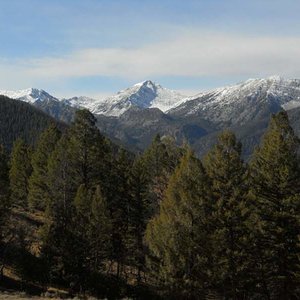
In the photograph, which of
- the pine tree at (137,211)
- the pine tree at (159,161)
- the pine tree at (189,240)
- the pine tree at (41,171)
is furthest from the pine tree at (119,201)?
the pine tree at (189,240)

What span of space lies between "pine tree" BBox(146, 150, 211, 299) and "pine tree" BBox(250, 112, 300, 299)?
3.81 meters

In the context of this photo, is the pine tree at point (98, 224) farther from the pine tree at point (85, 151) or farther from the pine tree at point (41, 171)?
the pine tree at point (41, 171)

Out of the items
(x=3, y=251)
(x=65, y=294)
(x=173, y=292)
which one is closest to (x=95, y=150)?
(x=3, y=251)

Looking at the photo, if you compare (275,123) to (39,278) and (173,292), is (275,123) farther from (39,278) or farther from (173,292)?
(39,278)

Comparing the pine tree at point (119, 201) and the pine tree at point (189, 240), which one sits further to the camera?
the pine tree at point (119, 201)

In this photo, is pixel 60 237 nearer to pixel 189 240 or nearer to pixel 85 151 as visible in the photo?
pixel 85 151

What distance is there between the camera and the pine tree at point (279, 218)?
112 ft

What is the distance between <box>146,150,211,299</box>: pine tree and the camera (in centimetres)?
3372

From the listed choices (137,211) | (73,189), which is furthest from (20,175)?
(137,211)

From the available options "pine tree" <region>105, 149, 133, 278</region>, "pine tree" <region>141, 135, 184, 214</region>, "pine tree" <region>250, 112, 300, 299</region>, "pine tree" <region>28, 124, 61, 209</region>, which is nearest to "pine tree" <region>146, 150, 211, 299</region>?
"pine tree" <region>250, 112, 300, 299</region>

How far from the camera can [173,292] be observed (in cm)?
3431

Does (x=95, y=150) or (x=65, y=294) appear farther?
(x=95, y=150)

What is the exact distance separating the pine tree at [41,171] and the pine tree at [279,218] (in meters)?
28.5

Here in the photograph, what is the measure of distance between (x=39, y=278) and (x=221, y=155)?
19.2 metres
